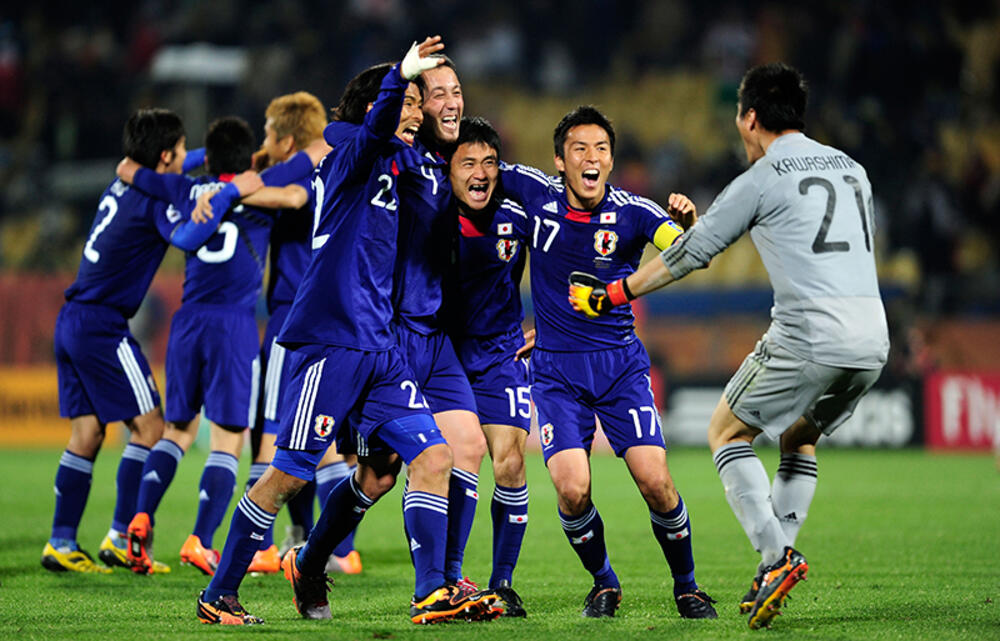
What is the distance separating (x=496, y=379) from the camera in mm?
6000

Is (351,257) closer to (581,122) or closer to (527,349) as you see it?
(527,349)

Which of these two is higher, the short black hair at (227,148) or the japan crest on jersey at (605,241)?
the short black hair at (227,148)

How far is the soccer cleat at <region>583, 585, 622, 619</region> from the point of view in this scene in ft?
18.0

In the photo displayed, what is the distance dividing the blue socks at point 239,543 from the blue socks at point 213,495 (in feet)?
5.99

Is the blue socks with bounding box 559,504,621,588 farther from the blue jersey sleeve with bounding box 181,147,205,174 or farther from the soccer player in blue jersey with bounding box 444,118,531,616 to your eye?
the blue jersey sleeve with bounding box 181,147,205,174

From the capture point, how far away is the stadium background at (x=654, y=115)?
1628 centimetres

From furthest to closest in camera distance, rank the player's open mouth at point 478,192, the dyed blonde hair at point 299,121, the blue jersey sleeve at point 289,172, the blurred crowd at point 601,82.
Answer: the blurred crowd at point 601,82 → the dyed blonde hair at point 299,121 → the blue jersey sleeve at point 289,172 → the player's open mouth at point 478,192

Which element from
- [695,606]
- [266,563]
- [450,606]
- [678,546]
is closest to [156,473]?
[266,563]

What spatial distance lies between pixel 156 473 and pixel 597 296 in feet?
11.3

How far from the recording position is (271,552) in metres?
7.27

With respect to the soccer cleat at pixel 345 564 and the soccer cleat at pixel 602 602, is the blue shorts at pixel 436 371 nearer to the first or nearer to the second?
the soccer cleat at pixel 602 602

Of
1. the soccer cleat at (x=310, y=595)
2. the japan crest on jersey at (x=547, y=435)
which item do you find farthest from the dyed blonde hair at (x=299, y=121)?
the soccer cleat at (x=310, y=595)

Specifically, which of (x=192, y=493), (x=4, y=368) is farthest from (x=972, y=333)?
(x=4, y=368)

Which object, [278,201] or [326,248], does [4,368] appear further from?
[326,248]
